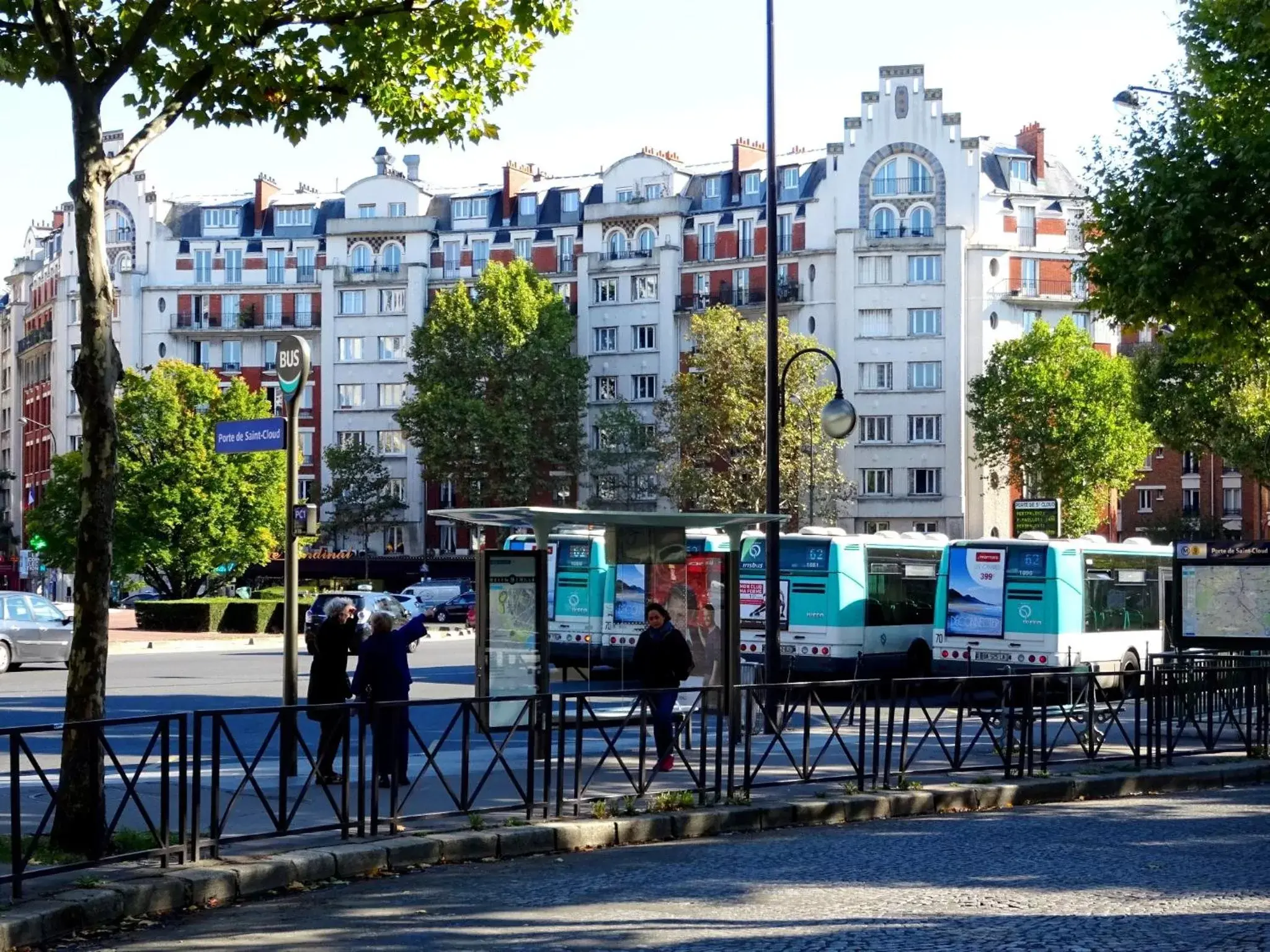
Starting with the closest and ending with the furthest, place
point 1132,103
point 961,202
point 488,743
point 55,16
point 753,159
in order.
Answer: point 55,16
point 488,743
point 1132,103
point 961,202
point 753,159

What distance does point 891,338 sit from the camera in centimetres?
7425

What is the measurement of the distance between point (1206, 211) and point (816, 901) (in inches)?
540

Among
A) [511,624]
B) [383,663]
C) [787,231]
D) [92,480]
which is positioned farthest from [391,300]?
[92,480]

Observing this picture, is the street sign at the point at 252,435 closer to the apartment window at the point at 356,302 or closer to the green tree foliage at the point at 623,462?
the green tree foliage at the point at 623,462

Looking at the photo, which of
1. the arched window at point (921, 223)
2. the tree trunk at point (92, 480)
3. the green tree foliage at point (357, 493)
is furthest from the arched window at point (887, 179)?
the tree trunk at point (92, 480)

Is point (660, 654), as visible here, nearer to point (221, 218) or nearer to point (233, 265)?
point (233, 265)

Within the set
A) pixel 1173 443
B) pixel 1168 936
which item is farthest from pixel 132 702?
pixel 1173 443

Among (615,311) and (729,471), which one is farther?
(615,311)

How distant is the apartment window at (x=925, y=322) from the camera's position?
73.7m

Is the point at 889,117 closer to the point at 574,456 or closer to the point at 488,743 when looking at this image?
the point at 574,456

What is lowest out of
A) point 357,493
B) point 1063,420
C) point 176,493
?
point 176,493

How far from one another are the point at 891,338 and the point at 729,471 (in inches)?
440

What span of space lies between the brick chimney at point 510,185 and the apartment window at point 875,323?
802 inches

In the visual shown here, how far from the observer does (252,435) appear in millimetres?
14227
